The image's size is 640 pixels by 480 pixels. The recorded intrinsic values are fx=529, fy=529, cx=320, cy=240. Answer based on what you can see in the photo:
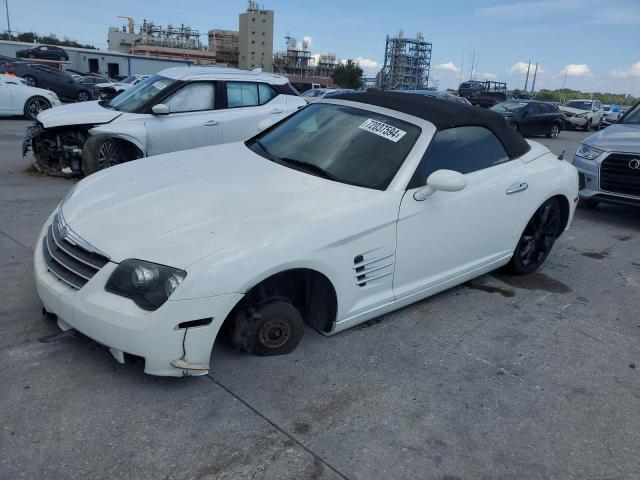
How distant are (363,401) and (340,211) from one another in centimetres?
103

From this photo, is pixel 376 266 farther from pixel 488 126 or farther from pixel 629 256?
pixel 629 256

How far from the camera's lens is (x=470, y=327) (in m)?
3.64

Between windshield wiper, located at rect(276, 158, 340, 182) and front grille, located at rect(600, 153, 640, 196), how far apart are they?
4.58 metres

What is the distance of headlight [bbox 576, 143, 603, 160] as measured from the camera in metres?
6.62

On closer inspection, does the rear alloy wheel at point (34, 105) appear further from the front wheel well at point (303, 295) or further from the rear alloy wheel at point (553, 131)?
the rear alloy wheel at point (553, 131)

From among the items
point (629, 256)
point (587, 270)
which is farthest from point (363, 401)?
point (629, 256)

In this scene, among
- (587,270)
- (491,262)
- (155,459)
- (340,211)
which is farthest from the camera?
(587,270)

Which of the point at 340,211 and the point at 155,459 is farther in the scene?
the point at 340,211

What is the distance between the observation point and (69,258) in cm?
277

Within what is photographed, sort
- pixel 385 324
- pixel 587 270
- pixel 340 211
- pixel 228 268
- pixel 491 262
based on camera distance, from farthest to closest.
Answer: pixel 587 270
pixel 491 262
pixel 385 324
pixel 340 211
pixel 228 268

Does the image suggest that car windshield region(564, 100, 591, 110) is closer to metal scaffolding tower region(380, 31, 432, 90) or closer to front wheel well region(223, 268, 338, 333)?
front wheel well region(223, 268, 338, 333)

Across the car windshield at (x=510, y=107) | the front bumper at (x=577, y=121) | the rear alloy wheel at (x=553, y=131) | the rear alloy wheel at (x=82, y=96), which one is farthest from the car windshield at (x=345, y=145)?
the front bumper at (x=577, y=121)

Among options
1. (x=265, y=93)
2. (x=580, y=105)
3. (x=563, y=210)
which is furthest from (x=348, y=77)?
(x=563, y=210)

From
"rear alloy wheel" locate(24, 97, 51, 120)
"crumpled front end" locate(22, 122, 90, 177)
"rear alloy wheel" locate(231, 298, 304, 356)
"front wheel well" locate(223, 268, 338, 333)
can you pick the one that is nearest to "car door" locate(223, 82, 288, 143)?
"crumpled front end" locate(22, 122, 90, 177)
